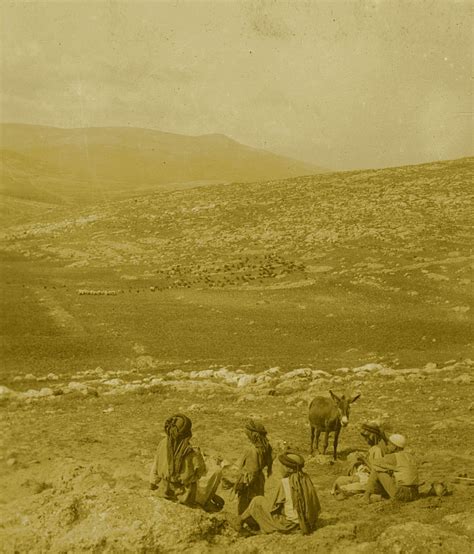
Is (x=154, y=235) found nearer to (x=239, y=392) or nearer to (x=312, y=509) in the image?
(x=239, y=392)

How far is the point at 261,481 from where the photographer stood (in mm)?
8758

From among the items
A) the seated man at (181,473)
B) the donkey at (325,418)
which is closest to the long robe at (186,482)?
the seated man at (181,473)

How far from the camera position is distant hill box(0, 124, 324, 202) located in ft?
383

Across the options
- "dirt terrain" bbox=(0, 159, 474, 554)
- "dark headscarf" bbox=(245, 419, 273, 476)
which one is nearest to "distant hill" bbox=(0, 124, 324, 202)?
"dirt terrain" bbox=(0, 159, 474, 554)

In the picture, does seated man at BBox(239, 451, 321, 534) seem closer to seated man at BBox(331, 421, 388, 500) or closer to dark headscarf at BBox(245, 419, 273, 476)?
dark headscarf at BBox(245, 419, 273, 476)

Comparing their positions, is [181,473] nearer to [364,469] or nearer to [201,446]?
[364,469]

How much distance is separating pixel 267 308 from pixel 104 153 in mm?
119291

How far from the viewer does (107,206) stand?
7300 cm

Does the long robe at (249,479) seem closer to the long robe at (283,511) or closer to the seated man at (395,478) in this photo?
the long robe at (283,511)

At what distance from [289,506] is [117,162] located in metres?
137

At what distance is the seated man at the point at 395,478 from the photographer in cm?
880

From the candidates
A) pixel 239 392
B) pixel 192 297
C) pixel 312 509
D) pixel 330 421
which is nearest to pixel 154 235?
pixel 192 297

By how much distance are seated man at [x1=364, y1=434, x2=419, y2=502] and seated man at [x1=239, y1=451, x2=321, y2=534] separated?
59.1 inches

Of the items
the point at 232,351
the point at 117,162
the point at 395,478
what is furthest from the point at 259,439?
the point at 117,162
